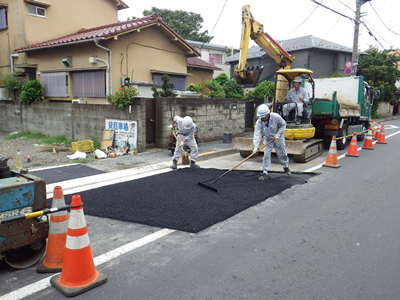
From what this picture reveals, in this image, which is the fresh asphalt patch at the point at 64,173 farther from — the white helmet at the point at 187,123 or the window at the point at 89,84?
the window at the point at 89,84

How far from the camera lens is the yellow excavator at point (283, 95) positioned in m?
9.19

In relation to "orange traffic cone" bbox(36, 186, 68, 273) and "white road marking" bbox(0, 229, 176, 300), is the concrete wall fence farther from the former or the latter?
"orange traffic cone" bbox(36, 186, 68, 273)

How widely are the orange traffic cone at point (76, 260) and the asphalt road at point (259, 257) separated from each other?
3.5 inches

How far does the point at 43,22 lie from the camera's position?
51.1 feet

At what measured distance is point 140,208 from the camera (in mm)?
5207

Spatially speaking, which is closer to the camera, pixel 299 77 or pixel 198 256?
pixel 198 256

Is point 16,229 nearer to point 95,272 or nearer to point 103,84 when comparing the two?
point 95,272

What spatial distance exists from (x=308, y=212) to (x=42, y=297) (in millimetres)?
3889

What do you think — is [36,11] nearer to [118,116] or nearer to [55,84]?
[55,84]

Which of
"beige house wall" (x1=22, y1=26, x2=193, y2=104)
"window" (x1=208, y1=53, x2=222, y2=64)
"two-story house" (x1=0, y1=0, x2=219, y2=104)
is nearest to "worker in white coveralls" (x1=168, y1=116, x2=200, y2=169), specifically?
→ "two-story house" (x1=0, y1=0, x2=219, y2=104)

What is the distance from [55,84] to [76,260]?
12458 millimetres

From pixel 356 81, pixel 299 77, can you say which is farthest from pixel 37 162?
pixel 356 81

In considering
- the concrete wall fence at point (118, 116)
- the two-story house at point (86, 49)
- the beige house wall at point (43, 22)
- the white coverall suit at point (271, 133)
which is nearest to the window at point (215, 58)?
the two-story house at point (86, 49)

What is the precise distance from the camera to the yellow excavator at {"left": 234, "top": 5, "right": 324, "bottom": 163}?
9188 mm
